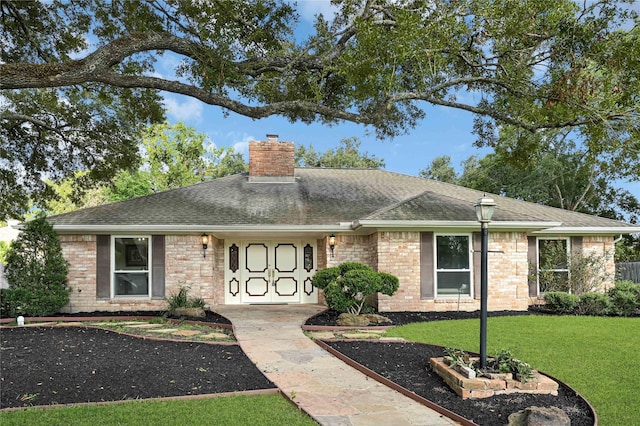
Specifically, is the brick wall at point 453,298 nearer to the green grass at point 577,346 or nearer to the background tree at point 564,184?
the green grass at point 577,346

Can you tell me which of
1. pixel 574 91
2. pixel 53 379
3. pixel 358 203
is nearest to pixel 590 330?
pixel 574 91

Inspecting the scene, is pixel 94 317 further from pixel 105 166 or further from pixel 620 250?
pixel 620 250

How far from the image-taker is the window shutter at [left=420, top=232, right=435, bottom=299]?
41.4 feet

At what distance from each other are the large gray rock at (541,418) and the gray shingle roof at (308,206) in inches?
302

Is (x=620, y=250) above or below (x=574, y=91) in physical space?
below

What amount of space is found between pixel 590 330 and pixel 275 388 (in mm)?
7486

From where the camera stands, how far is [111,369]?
655 cm

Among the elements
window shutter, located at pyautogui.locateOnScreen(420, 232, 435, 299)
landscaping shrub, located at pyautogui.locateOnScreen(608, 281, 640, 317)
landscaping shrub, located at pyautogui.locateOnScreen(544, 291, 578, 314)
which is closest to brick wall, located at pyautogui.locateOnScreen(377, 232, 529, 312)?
window shutter, located at pyautogui.locateOnScreen(420, 232, 435, 299)

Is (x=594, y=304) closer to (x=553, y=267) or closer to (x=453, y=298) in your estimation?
(x=553, y=267)

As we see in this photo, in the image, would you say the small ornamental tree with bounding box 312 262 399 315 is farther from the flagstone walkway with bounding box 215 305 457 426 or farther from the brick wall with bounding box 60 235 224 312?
the brick wall with bounding box 60 235 224 312

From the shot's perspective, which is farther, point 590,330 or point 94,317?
point 94,317

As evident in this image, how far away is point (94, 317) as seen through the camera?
11.5m

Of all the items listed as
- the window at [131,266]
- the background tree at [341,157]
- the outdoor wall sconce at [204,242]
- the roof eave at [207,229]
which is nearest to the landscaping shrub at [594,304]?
the roof eave at [207,229]

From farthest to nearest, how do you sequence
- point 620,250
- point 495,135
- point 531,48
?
1. point 620,250
2. point 495,135
3. point 531,48
